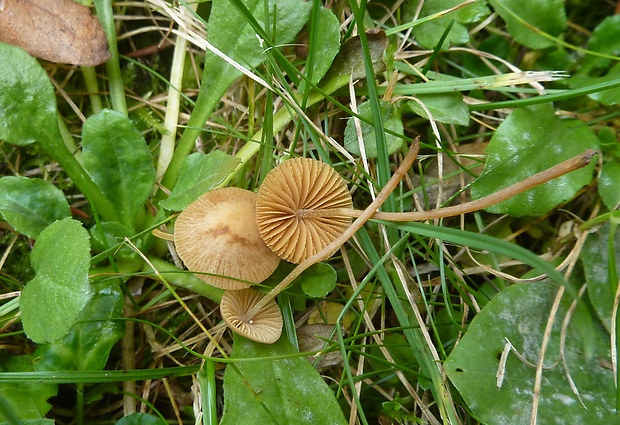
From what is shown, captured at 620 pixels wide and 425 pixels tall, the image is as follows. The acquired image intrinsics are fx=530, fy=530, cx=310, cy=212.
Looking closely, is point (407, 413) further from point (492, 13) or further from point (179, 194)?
point (492, 13)

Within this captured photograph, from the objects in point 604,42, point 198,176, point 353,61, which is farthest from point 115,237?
point 604,42

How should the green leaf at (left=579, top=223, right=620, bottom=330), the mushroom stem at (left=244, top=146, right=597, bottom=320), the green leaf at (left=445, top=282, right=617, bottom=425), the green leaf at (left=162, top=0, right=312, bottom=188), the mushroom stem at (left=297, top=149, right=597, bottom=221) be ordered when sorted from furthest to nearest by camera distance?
1. the green leaf at (left=162, top=0, right=312, bottom=188)
2. the green leaf at (left=579, top=223, right=620, bottom=330)
3. the green leaf at (left=445, top=282, right=617, bottom=425)
4. the mushroom stem at (left=244, top=146, right=597, bottom=320)
5. the mushroom stem at (left=297, top=149, right=597, bottom=221)

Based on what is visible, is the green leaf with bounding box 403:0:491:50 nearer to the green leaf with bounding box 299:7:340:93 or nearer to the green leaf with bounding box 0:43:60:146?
the green leaf with bounding box 299:7:340:93

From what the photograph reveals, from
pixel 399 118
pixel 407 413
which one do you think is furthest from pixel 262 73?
pixel 407 413

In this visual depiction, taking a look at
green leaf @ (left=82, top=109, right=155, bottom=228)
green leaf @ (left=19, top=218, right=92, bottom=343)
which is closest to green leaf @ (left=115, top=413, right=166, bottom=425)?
green leaf @ (left=19, top=218, right=92, bottom=343)

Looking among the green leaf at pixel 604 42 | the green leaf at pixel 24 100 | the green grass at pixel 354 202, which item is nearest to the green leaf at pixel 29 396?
the green grass at pixel 354 202

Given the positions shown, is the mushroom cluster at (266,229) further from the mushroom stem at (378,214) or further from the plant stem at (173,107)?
the plant stem at (173,107)
